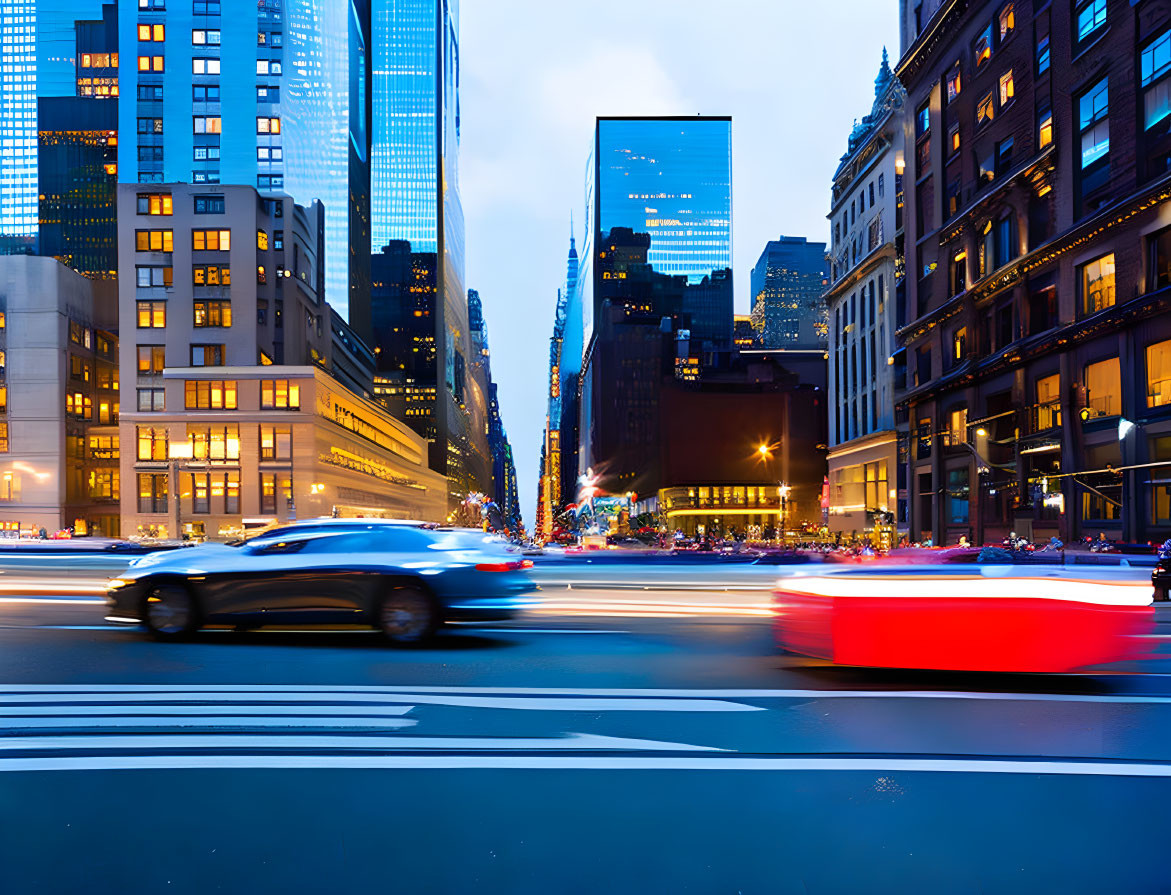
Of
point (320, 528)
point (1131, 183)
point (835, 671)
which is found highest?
point (1131, 183)

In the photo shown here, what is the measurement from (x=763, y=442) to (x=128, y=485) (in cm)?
9380

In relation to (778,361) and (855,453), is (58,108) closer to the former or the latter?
(778,361)

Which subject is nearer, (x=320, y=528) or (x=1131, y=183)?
(x=320, y=528)

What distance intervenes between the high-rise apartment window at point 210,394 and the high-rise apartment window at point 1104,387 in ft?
209

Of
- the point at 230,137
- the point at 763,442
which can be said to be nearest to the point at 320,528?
the point at 230,137

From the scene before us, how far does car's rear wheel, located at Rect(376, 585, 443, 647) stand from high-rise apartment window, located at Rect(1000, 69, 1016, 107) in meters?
48.6

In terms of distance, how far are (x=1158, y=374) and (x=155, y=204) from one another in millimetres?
75617

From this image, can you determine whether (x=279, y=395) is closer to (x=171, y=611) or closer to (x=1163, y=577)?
(x=171, y=611)

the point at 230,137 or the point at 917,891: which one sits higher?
the point at 230,137

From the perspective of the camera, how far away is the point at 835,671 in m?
10.6

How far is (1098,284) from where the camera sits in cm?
3966

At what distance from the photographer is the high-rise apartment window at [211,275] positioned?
7756cm

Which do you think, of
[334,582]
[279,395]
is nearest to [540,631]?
[334,582]

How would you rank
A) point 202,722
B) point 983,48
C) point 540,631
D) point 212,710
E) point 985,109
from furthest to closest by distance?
point 985,109 → point 983,48 → point 540,631 → point 212,710 → point 202,722
